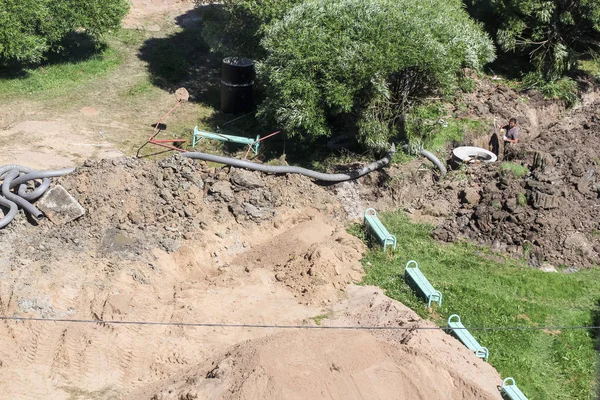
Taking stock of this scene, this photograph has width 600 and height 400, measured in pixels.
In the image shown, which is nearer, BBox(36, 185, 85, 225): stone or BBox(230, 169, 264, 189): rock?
BBox(36, 185, 85, 225): stone

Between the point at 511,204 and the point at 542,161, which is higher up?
the point at 542,161

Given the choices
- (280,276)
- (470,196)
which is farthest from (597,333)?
(280,276)

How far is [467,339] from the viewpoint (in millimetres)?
13422

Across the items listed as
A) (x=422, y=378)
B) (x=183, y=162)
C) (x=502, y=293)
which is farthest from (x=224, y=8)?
(x=422, y=378)

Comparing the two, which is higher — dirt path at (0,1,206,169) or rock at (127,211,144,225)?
rock at (127,211,144,225)

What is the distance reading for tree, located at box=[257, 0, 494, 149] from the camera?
658 inches

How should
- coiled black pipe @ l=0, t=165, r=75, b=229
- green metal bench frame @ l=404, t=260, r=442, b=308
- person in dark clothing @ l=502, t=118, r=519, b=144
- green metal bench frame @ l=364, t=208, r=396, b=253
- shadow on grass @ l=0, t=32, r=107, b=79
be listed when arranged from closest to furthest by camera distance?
green metal bench frame @ l=404, t=260, r=442, b=308 < coiled black pipe @ l=0, t=165, r=75, b=229 < green metal bench frame @ l=364, t=208, r=396, b=253 < person in dark clothing @ l=502, t=118, r=519, b=144 < shadow on grass @ l=0, t=32, r=107, b=79

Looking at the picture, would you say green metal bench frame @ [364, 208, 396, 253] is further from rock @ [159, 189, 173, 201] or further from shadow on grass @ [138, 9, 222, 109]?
shadow on grass @ [138, 9, 222, 109]

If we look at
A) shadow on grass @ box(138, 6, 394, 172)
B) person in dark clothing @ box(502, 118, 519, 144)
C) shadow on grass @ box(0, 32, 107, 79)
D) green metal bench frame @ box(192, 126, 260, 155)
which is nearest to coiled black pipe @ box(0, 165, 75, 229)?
green metal bench frame @ box(192, 126, 260, 155)

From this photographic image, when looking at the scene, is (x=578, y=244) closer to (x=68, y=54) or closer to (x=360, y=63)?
(x=360, y=63)

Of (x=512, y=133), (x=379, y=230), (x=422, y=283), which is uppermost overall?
(x=512, y=133)

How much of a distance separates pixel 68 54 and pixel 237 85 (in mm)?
6878

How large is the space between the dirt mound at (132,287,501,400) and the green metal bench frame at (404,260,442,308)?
151 centimetres

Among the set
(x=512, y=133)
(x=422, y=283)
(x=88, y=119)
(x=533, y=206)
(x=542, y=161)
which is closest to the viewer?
(x=422, y=283)
